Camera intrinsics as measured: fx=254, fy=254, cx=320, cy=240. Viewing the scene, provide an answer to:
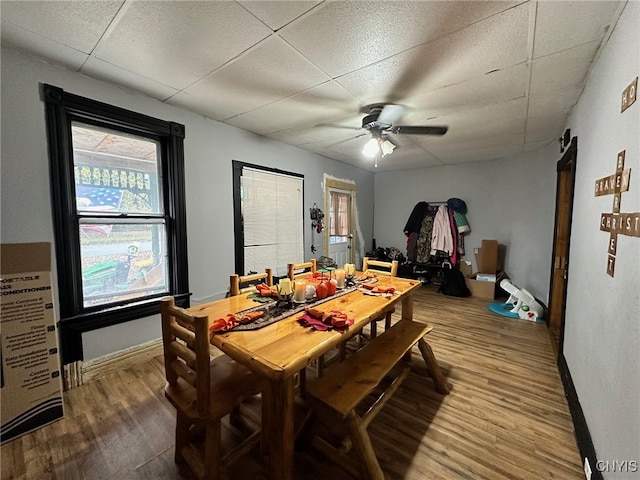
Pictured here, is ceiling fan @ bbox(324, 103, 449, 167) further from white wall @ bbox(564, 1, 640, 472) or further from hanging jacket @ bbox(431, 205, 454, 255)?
hanging jacket @ bbox(431, 205, 454, 255)

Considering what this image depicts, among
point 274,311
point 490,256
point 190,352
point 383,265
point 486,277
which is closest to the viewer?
point 190,352

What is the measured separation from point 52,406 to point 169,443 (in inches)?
35.6

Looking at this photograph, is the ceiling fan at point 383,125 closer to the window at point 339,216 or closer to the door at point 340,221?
the door at point 340,221

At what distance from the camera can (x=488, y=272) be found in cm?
446

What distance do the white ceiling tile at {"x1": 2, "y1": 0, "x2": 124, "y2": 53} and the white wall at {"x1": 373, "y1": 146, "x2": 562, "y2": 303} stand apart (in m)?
4.71

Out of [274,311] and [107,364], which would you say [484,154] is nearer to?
[274,311]

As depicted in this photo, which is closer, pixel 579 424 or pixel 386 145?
pixel 579 424

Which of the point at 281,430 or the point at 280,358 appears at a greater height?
the point at 280,358

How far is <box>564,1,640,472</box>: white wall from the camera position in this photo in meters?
1.01

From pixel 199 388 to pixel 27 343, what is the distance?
1500mm

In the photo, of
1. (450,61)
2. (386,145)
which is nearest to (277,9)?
(450,61)

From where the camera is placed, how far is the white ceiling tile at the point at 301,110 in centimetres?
217

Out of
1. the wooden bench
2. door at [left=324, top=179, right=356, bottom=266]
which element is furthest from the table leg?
door at [left=324, top=179, right=356, bottom=266]

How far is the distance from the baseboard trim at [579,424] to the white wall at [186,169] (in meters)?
3.07
